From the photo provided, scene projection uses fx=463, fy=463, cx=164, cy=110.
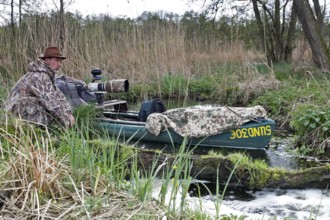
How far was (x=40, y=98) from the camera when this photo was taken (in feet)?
17.8

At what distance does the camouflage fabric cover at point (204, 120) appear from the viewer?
5887 mm

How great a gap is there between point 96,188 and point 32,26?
603 cm

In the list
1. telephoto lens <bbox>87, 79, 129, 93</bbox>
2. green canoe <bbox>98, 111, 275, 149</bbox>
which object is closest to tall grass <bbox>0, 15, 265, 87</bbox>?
telephoto lens <bbox>87, 79, 129, 93</bbox>

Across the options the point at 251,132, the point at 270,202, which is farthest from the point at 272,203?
the point at 251,132

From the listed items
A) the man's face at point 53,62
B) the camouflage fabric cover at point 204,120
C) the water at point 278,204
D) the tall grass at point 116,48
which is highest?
the tall grass at point 116,48

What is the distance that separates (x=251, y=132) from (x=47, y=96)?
2556mm

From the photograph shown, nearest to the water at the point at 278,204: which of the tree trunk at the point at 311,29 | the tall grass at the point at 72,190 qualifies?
the tall grass at the point at 72,190

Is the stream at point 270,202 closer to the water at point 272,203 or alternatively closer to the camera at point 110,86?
the water at point 272,203

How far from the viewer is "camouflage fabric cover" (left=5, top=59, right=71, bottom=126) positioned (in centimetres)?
541

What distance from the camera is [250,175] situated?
14.5 feet

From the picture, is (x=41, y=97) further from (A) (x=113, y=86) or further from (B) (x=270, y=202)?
(B) (x=270, y=202)

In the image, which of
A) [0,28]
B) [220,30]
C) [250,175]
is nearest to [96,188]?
[250,175]

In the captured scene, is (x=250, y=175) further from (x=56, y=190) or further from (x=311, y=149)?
(x=56, y=190)

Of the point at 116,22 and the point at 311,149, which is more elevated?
the point at 116,22
